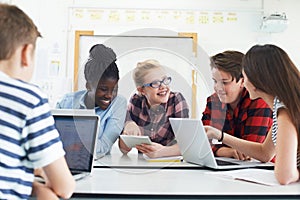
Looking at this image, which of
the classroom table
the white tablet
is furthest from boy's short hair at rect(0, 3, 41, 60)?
the white tablet

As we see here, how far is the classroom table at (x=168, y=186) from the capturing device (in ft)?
2.93

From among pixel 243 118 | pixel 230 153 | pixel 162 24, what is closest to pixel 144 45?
pixel 162 24

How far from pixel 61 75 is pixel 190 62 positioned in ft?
3.55

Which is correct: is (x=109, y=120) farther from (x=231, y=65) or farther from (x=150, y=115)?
(x=231, y=65)

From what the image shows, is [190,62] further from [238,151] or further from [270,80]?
[270,80]

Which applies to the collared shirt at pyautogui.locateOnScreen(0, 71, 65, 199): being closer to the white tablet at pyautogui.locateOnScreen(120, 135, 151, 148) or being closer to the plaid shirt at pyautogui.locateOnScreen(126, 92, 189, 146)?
the white tablet at pyautogui.locateOnScreen(120, 135, 151, 148)

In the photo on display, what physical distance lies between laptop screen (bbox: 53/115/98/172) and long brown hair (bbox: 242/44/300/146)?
55 cm

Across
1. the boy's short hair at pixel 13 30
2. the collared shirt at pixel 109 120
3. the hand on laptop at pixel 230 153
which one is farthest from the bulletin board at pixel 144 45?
the boy's short hair at pixel 13 30

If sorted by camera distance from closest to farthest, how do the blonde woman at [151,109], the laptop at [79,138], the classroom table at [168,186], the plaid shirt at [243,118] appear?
the classroom table at [168,186] → the laptop at [79,138] → the plaid shirt at [243,118] → the blonde woman at [151,109]

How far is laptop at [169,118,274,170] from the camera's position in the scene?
1335 millimetres

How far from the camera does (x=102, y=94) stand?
186cm

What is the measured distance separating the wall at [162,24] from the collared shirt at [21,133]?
8.33 ft

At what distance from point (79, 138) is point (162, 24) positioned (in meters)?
2.26

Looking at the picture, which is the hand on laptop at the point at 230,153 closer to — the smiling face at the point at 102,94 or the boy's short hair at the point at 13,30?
the smiling face at the point at 102,94
